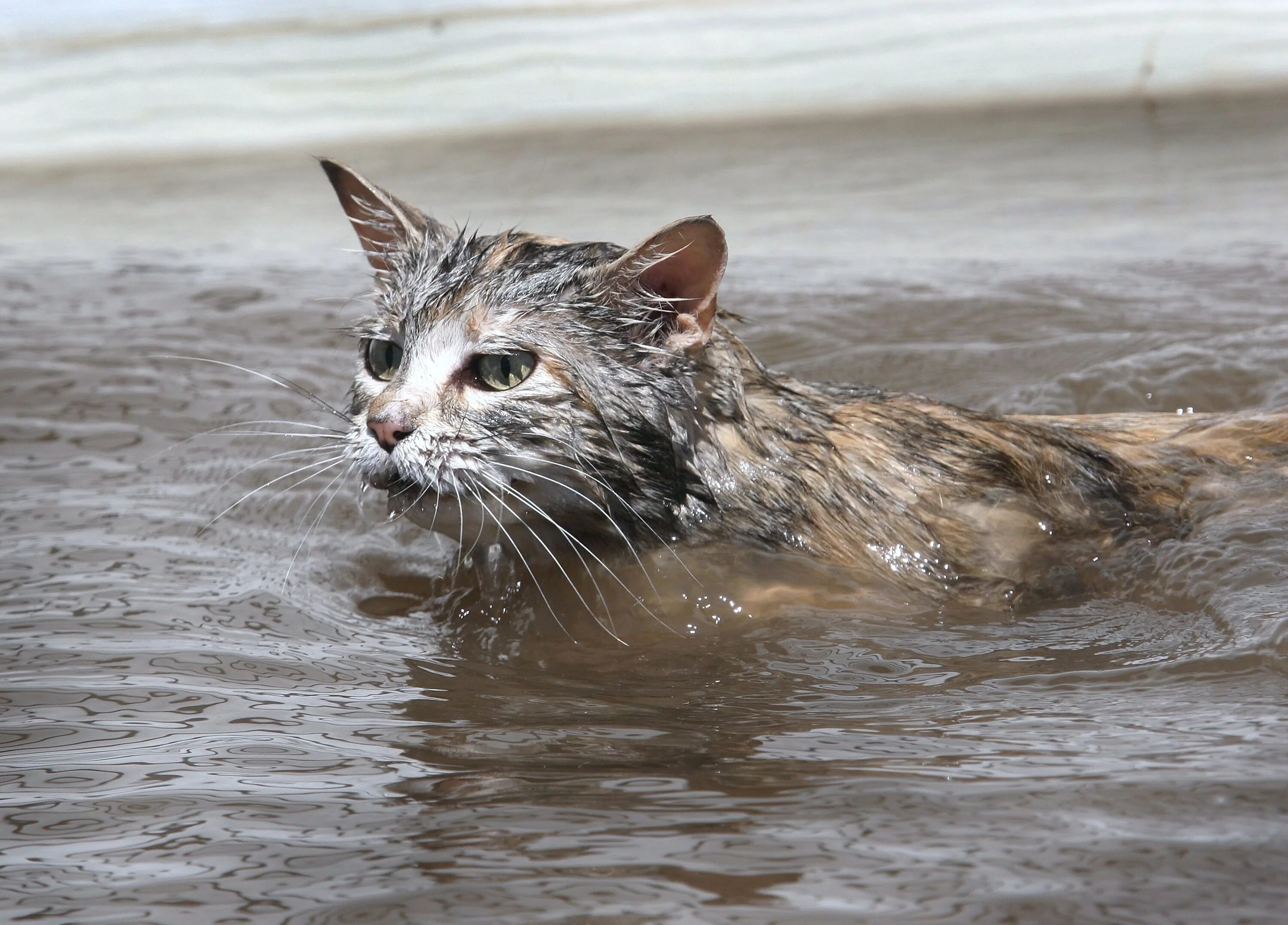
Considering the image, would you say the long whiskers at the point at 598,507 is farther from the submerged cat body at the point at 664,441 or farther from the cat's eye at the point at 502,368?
the cat's eye at the point at 502,368

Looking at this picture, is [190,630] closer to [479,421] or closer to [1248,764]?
[479,421]

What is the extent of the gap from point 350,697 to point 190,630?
29.4 inches

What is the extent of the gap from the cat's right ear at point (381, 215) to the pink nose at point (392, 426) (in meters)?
0.91

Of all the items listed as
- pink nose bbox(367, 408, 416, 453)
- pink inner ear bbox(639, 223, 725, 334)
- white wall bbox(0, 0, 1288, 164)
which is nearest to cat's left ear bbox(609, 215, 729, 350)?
pink inner ear bbox(639, 223, 725, 334)

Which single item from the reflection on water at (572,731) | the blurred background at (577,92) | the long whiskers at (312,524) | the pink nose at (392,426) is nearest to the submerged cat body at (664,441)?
the pink nose at (392,426)

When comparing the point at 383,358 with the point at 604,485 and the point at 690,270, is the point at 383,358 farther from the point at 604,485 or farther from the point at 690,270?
the point at 690,270

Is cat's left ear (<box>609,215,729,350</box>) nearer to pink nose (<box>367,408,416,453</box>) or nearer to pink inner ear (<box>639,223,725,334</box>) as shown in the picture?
pink inner ear (<box>639,223,725,334</box>)

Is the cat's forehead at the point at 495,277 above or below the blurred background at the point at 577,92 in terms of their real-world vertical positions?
below

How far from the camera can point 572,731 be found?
3326mm

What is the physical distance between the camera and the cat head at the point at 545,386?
3848mm

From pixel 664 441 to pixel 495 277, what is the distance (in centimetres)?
67

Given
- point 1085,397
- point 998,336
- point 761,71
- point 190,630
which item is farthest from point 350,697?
point 761,71

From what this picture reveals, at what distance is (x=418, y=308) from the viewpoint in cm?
411

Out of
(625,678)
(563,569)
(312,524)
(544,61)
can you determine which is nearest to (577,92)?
(544,61)
